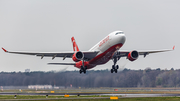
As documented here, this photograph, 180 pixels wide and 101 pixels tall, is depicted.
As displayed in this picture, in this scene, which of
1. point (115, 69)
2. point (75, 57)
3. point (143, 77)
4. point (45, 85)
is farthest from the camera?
point (143, 77)

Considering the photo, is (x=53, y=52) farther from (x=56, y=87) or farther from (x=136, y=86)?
(x=136, y=86)

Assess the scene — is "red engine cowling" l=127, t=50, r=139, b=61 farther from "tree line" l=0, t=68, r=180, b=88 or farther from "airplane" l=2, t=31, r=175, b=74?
"tree line" l=0, t=68, r=180, b=88

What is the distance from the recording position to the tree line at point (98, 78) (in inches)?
3034

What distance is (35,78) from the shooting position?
7938 centimetres

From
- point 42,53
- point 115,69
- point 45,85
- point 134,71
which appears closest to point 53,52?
point 42,53

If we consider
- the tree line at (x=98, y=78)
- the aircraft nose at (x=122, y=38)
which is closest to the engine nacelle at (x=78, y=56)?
the aircraft nose at (x=122, y=38)

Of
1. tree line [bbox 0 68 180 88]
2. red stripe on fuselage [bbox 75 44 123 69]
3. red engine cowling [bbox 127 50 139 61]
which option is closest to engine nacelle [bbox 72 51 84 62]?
red stripe on fuselage [bbox 75 44 123 69]

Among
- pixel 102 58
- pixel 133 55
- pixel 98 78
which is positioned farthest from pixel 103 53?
pixel 98 78

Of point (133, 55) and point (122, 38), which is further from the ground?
point (122, 38)

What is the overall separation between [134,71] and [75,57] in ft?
105

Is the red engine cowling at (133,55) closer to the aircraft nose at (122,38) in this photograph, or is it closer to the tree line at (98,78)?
the aircraft nose at (122,38)

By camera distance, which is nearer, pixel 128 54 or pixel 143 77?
pixel 128 54

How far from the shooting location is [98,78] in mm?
76875

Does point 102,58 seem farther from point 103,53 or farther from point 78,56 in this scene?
point 78,56
